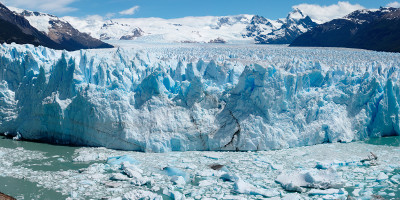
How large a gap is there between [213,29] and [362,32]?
3180 inches

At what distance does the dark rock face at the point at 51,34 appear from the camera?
5450cm

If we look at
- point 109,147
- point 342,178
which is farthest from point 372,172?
point 109,147

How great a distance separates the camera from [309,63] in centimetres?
1438

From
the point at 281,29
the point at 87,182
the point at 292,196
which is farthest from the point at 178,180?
the point at 281,29

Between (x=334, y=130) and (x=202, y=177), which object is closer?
(x=202, y=177)

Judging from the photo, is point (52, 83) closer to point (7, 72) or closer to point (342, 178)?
point (7, 72)

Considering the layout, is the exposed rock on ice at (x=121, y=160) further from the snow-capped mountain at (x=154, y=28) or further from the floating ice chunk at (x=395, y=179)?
the snow-capped mountain at (x=154, y=28)

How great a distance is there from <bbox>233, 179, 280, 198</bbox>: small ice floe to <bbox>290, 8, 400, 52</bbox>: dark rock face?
40468 mm

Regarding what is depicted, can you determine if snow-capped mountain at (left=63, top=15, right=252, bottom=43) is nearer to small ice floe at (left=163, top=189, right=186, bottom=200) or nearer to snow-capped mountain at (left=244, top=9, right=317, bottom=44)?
snow-capped mountain at (left=244, top=9, right=317, bottom=44)

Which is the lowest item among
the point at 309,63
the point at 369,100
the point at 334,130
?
the point at 334,130

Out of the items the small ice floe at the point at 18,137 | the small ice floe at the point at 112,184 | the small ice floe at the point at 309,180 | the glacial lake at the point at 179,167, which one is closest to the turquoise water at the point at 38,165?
the glacial lake at the point at 179,167

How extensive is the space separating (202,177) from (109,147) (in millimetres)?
3160

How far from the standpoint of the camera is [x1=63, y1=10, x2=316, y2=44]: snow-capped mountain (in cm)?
9925

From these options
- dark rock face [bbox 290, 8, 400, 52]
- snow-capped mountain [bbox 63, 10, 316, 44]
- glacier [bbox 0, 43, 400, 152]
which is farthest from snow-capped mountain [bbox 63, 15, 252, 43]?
glacier [bbox 0, 43, 400, 152]
